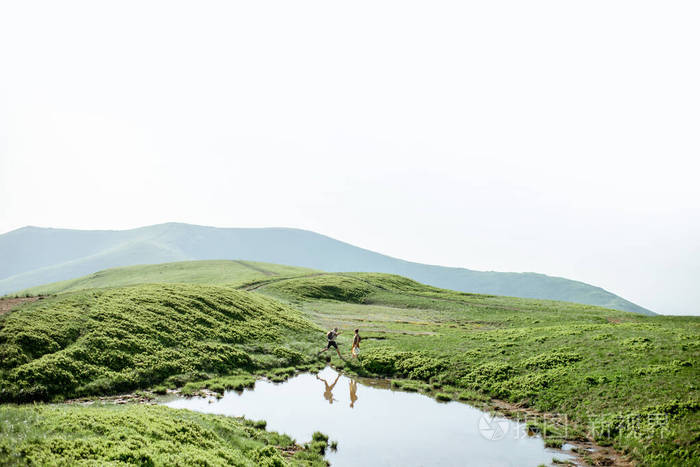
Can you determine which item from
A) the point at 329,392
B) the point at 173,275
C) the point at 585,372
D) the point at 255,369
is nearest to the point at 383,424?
the point at 329,392

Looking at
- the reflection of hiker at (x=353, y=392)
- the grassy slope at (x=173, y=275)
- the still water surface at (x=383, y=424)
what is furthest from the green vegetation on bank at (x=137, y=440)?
the grassy slope at (x=173, y=275)

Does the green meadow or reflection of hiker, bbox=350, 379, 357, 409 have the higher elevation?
the green meadow

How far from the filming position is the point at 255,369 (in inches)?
1312

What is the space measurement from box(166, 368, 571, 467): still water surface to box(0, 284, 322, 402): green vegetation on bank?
4.83m

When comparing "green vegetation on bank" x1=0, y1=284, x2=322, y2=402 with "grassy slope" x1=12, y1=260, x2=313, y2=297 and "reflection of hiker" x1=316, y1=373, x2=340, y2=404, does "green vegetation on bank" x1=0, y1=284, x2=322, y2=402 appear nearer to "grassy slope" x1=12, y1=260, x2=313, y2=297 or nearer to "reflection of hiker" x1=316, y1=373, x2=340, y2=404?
"reflection of hiker" x1=316, y1=373, x2=340, y2=404

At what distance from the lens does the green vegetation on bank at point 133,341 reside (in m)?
23.1

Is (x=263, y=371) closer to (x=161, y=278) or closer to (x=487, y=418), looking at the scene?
(x=487, y=418)

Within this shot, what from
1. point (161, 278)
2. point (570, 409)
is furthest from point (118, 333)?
point (161, 278)

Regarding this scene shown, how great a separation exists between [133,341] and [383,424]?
20.9 meters

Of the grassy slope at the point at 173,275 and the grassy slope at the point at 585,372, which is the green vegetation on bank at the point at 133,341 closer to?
the grassy slope at the point at 585,372

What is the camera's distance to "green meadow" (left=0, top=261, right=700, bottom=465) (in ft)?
52.4

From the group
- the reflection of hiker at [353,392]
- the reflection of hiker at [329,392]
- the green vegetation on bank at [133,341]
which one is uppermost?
the green vegetation on bank at [133,341]

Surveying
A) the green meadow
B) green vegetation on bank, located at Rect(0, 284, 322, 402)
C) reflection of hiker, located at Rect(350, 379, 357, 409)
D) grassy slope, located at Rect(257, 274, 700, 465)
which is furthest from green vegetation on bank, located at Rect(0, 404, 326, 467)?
grassy slope, located at Rect(257, 274, 700, 465)

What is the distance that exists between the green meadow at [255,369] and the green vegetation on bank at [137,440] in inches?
3.1
